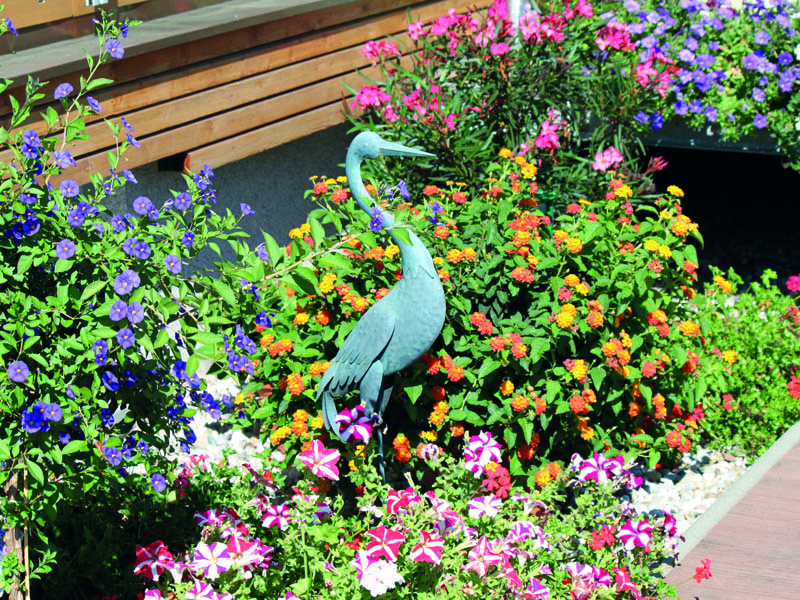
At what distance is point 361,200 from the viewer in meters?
2.89

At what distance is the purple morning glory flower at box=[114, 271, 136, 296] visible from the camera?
2.15 m

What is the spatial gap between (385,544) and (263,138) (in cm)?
325

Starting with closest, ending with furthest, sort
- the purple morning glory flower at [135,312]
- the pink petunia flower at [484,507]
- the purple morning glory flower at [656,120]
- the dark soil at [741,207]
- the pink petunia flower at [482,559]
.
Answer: the purple morning glory flower at [135,312] < the pink petunia flower at [482,559] < the pink petunia flower at [484,507] < the purple morning glory flower at [656,120] < the dark soil at [741,207]

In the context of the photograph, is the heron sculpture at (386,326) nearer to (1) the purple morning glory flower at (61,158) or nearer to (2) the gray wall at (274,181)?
(1) the purple morning glory flower at (61,158)

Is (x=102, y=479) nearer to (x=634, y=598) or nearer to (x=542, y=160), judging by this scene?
(x=634, y=598)

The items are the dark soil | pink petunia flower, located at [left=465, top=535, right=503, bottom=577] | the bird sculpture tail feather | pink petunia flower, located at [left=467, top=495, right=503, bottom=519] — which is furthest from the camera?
the dark soil

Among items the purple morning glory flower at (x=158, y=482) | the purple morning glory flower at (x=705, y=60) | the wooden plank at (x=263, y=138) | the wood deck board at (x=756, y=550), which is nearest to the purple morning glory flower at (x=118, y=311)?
the purple morning glory flower at (x=158, y=482)

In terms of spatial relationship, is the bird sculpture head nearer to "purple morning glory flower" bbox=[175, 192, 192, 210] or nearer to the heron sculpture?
the heron sculpture

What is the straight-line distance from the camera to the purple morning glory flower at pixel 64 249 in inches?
85.1

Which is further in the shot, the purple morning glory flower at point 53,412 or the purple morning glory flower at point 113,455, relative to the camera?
the purple morning glory flower at point 113,455

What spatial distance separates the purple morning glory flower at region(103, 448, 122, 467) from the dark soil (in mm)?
4780

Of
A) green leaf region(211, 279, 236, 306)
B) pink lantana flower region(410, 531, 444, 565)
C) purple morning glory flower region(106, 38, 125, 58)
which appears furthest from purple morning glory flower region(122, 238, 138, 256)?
pink lantana flower region(410, 531, 444, 565)

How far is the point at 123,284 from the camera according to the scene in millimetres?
2164

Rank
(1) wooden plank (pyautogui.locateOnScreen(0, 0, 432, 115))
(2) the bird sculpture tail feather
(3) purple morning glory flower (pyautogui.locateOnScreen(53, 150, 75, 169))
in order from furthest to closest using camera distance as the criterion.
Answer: (1) wooden plank (pyautogui.locateOnScreen(0, 0, 432, 115))
(2) the bird sculpture tail feather
(3) purple morning glory flower (pyautogui.locateOnScreen(53, 150, 75, 169))
